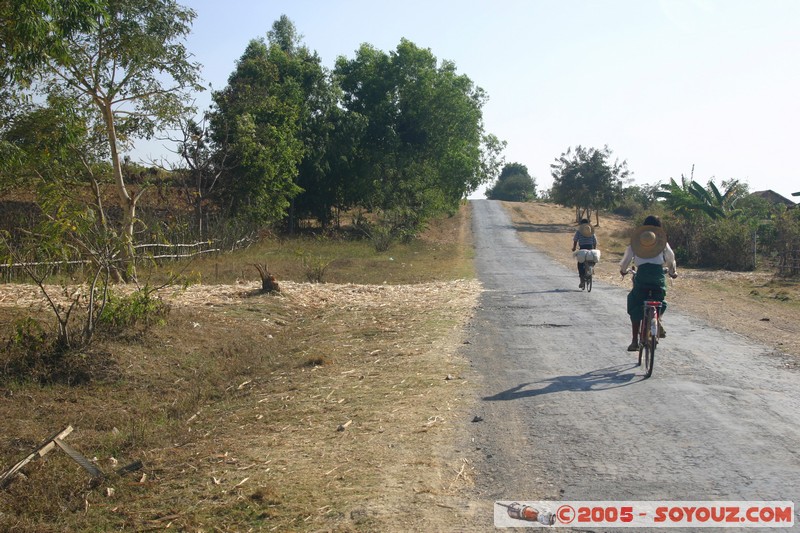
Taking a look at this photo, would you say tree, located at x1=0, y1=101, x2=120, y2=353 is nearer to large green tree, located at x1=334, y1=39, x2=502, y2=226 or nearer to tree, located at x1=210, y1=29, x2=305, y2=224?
tree, located at x1=210, y1=29, x2=305, y2=224

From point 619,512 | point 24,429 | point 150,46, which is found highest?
point 150,46

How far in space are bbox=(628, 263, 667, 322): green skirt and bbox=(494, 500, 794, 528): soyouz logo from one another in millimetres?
4799

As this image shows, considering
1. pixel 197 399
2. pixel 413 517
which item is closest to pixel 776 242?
pixel 197 399

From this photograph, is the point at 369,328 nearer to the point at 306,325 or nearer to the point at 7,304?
Result: the point at 306,325

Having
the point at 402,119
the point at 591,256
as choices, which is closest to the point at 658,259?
the point at 591,256

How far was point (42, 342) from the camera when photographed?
33.0ft

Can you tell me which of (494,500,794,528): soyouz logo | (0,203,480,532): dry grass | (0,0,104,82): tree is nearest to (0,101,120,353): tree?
(0,203,480,532): dry grass

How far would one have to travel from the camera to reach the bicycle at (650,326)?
29.1 feet

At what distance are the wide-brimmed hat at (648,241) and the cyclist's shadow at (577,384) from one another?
153cm

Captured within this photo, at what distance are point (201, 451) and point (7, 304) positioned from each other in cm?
811

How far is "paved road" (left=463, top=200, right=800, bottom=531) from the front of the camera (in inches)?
211

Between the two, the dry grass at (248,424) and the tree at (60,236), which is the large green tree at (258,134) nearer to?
the tree at (60,236)

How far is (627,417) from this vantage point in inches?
279

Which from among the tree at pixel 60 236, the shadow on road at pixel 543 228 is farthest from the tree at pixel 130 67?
the shadow on road at pixel 543 228
